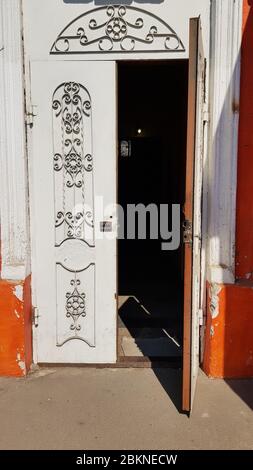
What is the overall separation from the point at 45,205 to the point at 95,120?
76cm

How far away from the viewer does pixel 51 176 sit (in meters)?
3.17

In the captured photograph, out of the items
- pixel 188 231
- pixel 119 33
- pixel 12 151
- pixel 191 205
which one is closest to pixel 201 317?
pixel 188 231

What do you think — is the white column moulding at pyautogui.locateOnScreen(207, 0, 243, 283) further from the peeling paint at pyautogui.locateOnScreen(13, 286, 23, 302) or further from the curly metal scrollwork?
the peeling paint at pyautogui.locateOnScreen(13, 286, 23, 302)

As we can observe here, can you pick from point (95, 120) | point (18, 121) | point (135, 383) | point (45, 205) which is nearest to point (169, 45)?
point (95, 120)

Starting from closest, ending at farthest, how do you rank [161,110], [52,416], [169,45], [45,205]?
[52,416], [169,45], [45,205], [161,110]

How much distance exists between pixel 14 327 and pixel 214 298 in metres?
1.54

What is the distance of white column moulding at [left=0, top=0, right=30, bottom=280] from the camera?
9.82 ft

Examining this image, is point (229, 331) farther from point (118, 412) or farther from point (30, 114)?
point (30, 114)

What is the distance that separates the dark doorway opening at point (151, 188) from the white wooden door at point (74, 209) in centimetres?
36

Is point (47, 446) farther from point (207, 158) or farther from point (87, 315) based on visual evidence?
point (207, 158)

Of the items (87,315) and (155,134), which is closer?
(87,315)

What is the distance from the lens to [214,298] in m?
3.08
